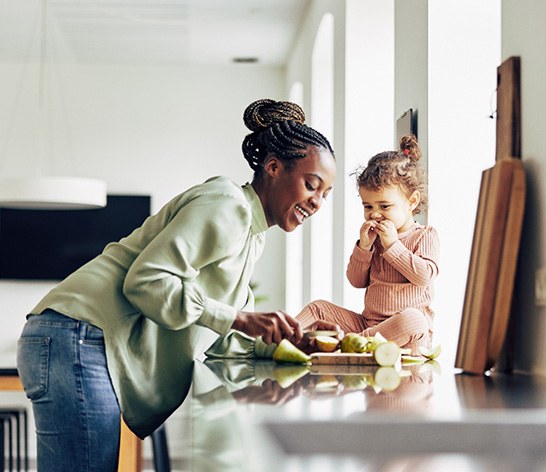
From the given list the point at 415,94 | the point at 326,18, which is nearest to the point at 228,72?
the point at 326,18

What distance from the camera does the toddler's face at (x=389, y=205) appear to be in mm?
2611

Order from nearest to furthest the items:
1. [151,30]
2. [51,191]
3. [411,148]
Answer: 1. [411,148]
2. [51,191]
3. [151,30]

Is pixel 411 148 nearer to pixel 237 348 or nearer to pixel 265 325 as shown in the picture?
pixel 237 348

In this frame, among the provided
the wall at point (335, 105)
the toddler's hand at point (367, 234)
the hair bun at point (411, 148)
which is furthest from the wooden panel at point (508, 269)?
the wall at point (335, 105)

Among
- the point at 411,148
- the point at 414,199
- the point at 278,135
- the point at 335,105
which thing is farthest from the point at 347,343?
the point at 335,105

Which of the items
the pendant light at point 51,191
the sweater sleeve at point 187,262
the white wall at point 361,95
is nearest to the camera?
the sweater sleeve at point 187,262

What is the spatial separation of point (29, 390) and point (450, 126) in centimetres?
168

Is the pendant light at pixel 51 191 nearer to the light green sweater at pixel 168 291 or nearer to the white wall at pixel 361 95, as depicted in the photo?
the white wall at pixel 361 95

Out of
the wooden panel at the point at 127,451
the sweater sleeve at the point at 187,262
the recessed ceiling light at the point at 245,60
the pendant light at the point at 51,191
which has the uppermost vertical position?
the recessed ceiling light at the point at 245,60

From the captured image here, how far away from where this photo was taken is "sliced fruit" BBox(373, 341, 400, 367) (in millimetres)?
1966

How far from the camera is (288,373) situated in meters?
1.78

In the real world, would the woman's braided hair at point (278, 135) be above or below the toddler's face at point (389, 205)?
above

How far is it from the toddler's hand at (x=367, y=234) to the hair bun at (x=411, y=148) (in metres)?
0.28

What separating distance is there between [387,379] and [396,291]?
88 centimetres
